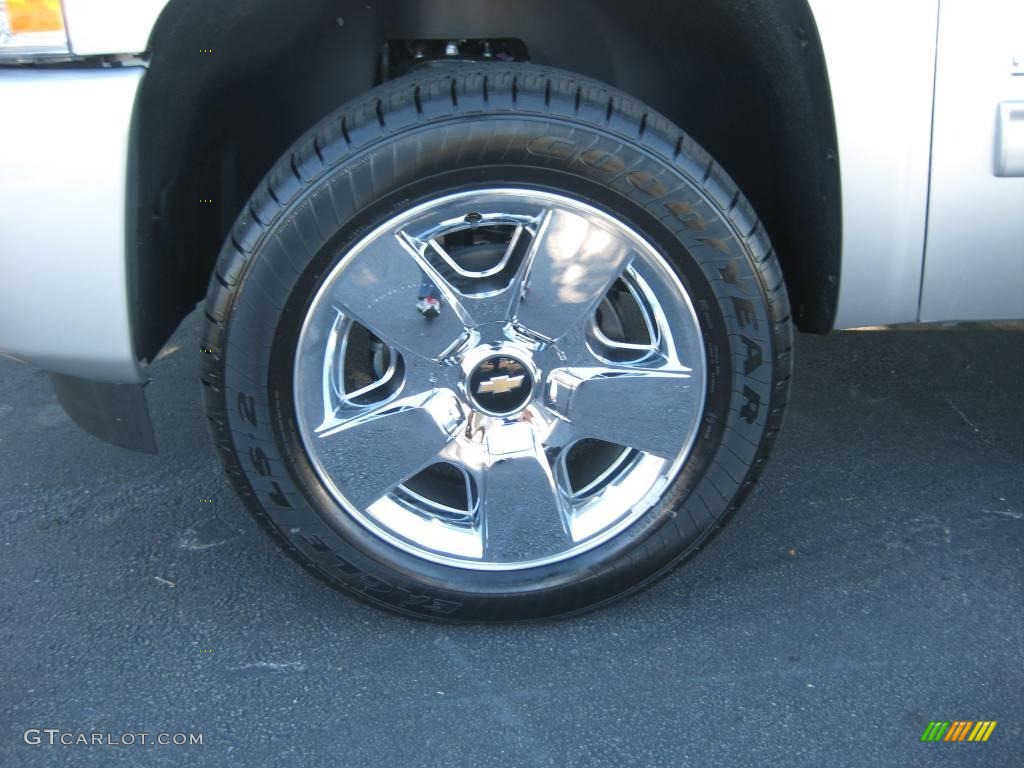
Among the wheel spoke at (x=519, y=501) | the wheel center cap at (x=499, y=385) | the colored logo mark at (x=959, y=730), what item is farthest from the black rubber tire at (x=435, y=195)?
the colored logo mark at (x=959, y=730)

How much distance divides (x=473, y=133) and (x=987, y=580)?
1.51 metres

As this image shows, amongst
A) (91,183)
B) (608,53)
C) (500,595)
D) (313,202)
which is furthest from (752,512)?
(91,183)

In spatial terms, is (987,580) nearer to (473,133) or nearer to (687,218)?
(687,218)

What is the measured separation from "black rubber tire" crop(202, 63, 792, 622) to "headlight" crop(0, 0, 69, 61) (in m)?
0.40

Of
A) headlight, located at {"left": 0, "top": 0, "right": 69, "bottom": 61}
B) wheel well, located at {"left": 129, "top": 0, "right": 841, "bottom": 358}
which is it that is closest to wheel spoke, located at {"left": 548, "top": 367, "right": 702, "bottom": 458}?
wheel well, located at {"left": 129, "top": 0, "right": 841, "bottom": 358}

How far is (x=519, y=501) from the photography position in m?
1.96

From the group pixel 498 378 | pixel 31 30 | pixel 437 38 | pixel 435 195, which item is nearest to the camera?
pixel 31 30

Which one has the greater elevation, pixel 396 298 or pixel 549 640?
A: pixel 396 298

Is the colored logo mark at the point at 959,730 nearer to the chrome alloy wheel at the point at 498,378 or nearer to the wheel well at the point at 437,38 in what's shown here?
the chrome alloy wheel at the point at 498,378

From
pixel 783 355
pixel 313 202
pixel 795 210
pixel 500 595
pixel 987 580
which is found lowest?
pixel 987 580

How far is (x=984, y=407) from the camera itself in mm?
2848
